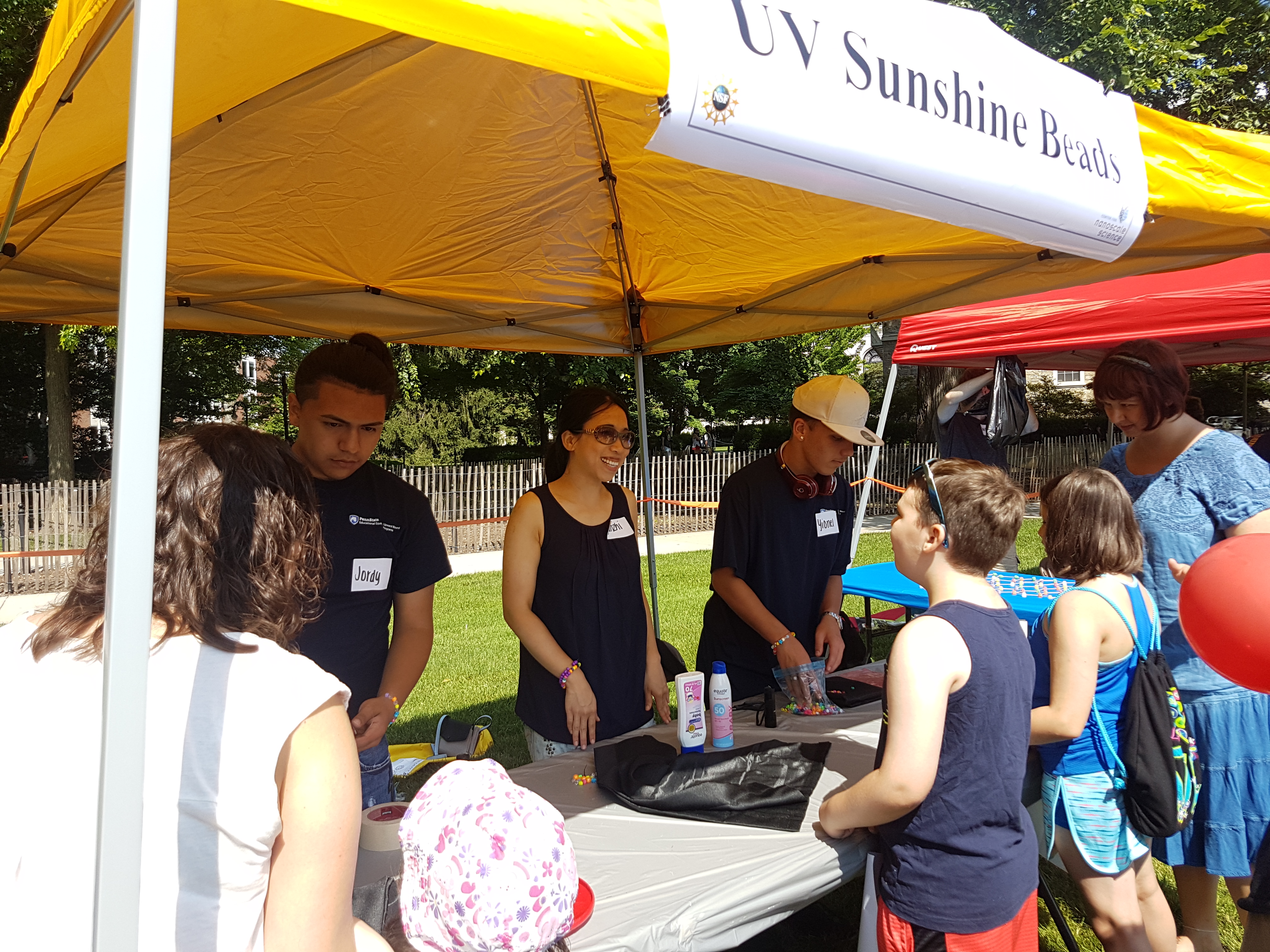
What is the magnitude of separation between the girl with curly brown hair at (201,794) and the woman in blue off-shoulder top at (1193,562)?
2460 millimetres

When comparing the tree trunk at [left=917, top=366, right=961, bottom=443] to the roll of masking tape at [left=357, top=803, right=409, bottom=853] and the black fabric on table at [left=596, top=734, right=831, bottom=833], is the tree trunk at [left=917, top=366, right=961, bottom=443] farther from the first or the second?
the roll of masking tape at [left=357, top=803, right=409, bottom=853]

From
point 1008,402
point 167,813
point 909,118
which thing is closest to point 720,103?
point 909,118

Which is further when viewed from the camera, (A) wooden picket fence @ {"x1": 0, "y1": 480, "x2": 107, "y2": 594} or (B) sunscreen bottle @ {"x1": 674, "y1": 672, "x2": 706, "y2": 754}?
(A) wooden picket fence @ {"x1": 0, "y1": 480, "x2": 107, "y2": 594}

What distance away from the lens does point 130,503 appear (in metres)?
0.89

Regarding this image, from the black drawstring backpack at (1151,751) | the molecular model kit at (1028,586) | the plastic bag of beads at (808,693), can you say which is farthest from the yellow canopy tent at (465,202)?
the plastic bag of beads at (808,693)

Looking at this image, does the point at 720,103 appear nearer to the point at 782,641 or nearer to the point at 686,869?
the point at 686,869

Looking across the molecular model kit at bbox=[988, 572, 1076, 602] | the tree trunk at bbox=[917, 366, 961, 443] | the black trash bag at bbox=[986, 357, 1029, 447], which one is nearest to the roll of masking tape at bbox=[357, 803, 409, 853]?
the molecular model kit at bbox=[988, 572, 1076, 602]

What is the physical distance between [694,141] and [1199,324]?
4206mm

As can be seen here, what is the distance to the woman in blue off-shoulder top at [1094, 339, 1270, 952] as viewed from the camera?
243cm

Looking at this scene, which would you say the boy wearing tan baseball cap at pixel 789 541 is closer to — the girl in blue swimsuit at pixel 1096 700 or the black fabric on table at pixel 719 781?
the black fabric on table at pixel 719 781

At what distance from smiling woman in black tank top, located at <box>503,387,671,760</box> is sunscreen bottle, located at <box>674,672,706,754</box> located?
313 millimetres

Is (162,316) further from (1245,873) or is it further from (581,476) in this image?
(1245,873)

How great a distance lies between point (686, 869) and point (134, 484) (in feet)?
4.48

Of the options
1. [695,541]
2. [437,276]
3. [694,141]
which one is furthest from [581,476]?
[695,541]
